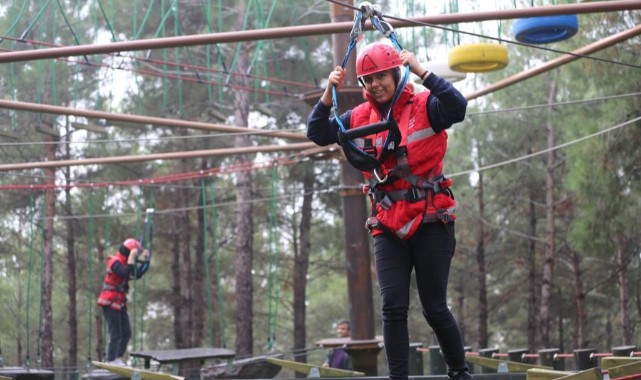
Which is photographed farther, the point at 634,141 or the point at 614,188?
the point at 614,188

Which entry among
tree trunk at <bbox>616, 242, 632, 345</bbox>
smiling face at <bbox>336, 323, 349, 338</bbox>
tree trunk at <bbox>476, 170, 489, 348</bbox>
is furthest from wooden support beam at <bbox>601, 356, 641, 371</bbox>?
tree trunk at <bbox>476, 170, 489, 348</bbox>

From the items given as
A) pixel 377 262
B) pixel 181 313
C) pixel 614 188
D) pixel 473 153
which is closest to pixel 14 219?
pixel 181 313

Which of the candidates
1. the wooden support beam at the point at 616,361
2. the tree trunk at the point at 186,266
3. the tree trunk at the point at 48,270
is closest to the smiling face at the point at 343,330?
the wooden support beam at the point at 616,361

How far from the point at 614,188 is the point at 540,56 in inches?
260

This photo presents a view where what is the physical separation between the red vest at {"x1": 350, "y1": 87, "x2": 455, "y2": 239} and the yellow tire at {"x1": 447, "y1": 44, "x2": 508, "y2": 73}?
5.21 metres

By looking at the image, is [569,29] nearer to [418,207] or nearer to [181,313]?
[418,207]

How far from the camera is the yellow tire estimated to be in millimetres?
10305

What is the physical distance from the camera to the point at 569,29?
10750mm


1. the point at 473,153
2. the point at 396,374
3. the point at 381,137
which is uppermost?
the point at 473,153

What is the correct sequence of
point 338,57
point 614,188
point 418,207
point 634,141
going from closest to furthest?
1. point 418,207
2. point 338,57
3. point 634,141
4. point 614,188

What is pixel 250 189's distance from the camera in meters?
25.1

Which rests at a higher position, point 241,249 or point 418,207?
point 241,249

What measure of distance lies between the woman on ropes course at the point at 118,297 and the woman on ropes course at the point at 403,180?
843 cm

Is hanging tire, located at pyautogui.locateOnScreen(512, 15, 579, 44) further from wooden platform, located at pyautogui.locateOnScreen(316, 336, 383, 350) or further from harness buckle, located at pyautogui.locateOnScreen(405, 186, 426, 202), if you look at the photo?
harness buckle, located at pyautogui.locateOnScreen(405, 186, 426, 202)
